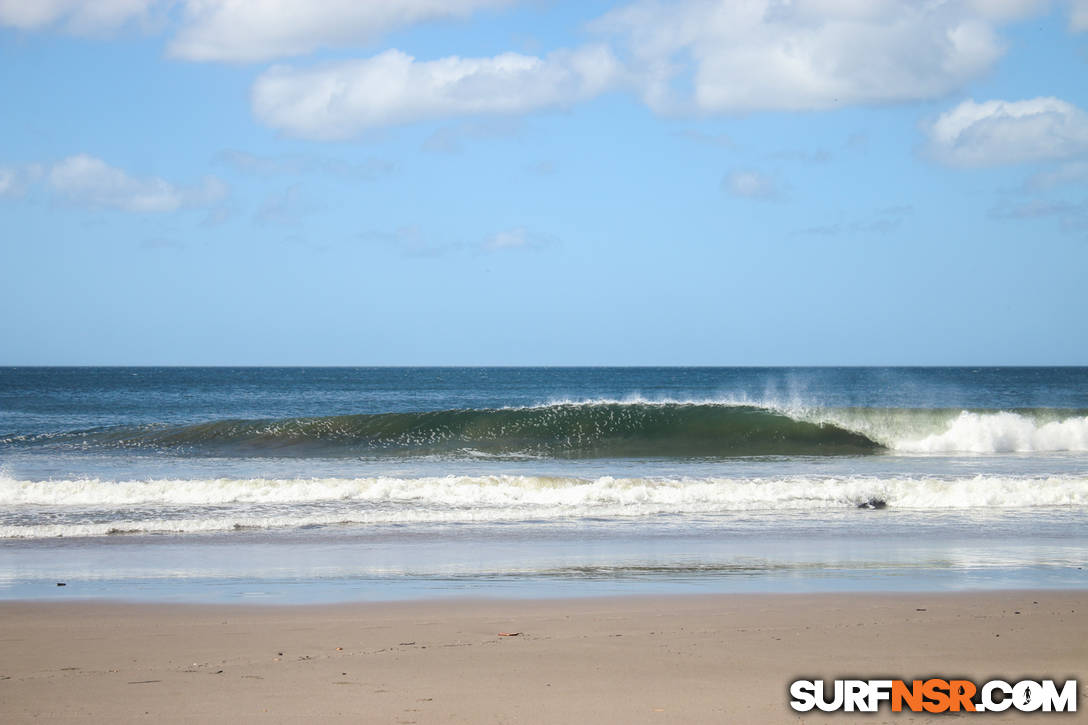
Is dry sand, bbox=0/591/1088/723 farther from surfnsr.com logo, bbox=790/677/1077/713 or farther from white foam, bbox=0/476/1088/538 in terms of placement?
white foam, bbox=0/476/1088/538

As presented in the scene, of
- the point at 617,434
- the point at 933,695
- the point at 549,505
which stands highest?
the point at 617,434

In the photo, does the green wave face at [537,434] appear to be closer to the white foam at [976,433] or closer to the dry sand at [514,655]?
the white foam at [976,433]

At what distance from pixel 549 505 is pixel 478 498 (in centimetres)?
120

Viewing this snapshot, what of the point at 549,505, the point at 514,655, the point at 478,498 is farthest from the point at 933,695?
the point at 478,498

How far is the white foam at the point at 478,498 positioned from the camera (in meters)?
13.5

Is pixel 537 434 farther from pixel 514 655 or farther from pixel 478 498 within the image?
pixel 514 655

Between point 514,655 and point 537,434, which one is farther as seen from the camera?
point 537,434

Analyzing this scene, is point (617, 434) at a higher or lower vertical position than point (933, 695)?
higher

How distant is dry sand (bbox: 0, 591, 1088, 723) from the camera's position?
17.0 ft

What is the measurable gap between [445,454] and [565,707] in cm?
A: 1889

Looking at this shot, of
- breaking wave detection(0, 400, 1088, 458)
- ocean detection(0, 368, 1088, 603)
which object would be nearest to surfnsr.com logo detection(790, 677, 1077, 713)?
ocean detection(0, 368, 1088, 603)

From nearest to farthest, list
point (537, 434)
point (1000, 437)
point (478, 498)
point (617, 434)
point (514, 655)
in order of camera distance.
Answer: point (514, 655)
point (478, 498)
point (1000, 437)
point (617, 434)
point (537, 434)

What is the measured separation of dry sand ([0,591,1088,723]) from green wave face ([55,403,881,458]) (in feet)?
54.0

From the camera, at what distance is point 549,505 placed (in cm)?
1441
